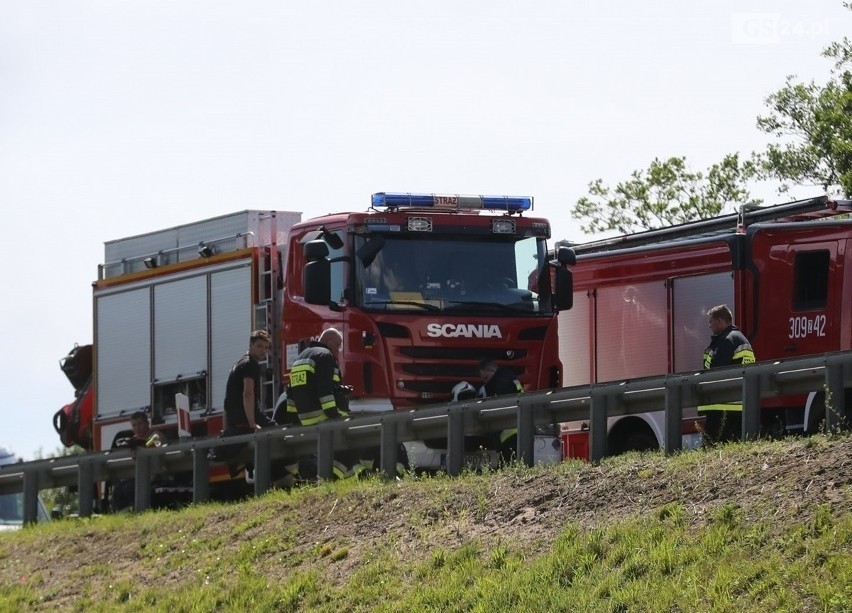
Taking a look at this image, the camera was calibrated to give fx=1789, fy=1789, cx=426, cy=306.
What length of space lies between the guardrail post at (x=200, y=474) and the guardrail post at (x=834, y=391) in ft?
22.1

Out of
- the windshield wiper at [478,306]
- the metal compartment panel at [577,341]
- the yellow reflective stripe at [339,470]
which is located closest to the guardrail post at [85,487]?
the yellow reflective stripe at [339,470]

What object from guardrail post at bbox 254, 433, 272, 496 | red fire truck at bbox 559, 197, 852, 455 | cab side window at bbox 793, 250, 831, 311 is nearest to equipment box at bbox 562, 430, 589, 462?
red fire truck at bbox 559, 197, 852, 455

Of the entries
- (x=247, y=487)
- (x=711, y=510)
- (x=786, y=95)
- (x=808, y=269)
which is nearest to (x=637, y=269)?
(x=808, y=269)

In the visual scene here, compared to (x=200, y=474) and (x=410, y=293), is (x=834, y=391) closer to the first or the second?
(x=410, y=293)

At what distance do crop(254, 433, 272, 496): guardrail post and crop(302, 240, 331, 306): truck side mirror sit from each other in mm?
1762

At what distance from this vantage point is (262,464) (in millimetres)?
15992

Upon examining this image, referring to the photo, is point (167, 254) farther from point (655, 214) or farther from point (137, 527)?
point (655, 214)

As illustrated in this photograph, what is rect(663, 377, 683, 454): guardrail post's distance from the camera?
12.7m

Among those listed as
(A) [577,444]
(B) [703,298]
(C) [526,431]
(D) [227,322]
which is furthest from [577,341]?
(C) [526,431]

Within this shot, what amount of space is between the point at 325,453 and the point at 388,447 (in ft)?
2.72

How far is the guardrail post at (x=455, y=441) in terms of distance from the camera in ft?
46.3

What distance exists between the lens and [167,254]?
2147cm

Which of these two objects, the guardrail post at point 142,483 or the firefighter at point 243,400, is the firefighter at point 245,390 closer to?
the firefighter at point 243,400

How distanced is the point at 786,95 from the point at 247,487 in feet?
67.6
